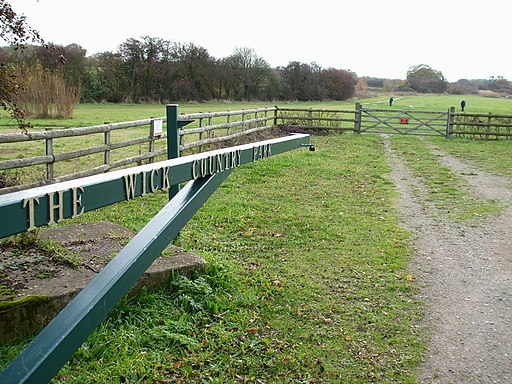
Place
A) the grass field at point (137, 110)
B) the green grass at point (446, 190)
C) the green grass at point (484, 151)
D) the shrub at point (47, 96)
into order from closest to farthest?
the green grass at point (446, 190)
the green grass at point (484, 151)
the grass field at point (137, 110)
the shrub at point (47, 96)

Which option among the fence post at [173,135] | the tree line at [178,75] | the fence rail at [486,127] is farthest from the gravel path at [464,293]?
the tree line at [178,75]

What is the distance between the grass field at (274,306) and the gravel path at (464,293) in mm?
157

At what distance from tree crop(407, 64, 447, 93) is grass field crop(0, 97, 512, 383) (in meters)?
89.5

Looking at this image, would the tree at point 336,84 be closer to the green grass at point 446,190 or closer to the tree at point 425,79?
the tree at point 425,79

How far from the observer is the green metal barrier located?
1.95 metres

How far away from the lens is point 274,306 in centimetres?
479

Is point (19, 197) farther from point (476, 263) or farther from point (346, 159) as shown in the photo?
point (346, 159)

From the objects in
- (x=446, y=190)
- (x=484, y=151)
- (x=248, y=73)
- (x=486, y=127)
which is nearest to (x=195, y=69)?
(x=248, y=73)

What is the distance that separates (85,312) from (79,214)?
449mm

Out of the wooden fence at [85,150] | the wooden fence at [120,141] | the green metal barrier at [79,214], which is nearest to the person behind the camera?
the green metal barrier at [79,214]

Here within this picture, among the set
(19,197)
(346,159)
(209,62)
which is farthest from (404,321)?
(209,62)

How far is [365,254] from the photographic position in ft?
21.2

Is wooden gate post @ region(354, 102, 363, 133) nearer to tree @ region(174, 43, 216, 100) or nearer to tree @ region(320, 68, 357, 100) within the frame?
tree @ region(174, 43, 216, 100)

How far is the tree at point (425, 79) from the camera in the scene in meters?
93.5
